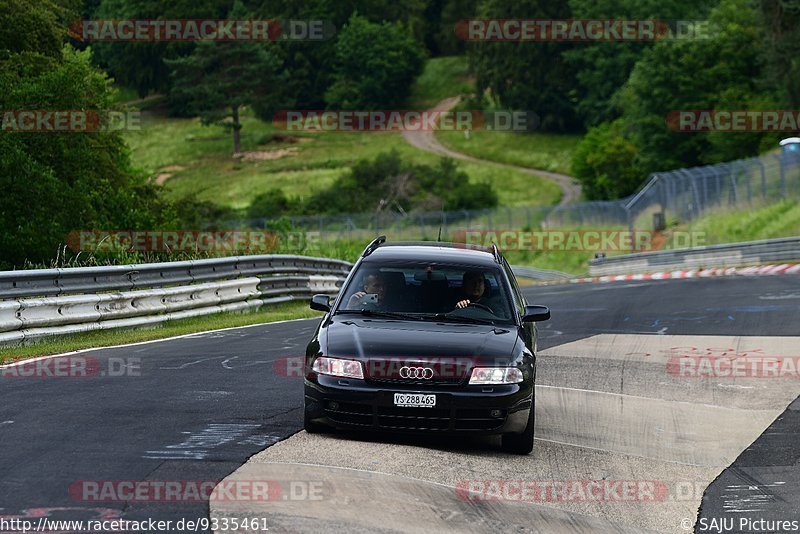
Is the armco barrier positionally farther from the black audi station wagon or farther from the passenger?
the passenger

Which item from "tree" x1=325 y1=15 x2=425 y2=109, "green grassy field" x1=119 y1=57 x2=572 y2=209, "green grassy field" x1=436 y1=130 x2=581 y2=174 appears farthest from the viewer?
"tree" x1=325 y1=15 x2=425 y2=109

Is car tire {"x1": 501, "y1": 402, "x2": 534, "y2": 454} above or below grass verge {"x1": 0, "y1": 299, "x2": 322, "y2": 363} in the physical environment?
above

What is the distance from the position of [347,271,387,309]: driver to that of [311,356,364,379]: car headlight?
1087 millimetres

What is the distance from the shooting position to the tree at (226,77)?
124312mm

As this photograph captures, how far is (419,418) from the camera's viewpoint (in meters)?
9.42

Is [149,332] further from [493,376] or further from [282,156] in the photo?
[282,156]

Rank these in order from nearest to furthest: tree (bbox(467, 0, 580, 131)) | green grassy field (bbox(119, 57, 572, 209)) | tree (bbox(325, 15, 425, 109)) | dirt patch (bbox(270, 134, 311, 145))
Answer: green grassy field (bbox(119, 57, 572, 209)), tree (bbox(467, 0, 580, 131)), dirt patch (bbox(270, 134, 311, 145)), tree (bbox(325, 15, 425, 109))

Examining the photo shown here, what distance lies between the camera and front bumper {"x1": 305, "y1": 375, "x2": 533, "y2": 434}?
941 cm

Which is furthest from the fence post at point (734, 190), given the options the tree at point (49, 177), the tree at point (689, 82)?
the tree at point (689, 82)

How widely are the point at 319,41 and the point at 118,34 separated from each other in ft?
82.8

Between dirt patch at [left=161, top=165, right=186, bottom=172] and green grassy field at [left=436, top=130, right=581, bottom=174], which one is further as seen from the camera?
dirt patch at [left=161, top=165, right=186, bottom=172]

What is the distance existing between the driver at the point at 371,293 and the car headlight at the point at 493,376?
143 cm

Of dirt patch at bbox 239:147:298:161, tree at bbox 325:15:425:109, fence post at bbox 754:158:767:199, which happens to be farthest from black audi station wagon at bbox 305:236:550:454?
tree at bbox 325:15:425:109

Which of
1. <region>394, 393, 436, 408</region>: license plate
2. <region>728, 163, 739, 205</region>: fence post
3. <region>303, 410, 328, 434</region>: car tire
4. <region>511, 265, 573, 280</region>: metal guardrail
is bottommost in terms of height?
<region>511, 265, 573, 280</region>: metal guardrail
